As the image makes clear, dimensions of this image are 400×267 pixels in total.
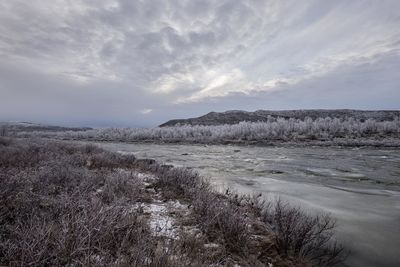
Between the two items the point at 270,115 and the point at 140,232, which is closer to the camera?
the point at 140,232

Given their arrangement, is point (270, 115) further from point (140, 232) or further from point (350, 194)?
point (140, 232)

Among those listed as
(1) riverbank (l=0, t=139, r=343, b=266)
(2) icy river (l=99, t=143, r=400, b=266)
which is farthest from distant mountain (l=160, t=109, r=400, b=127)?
(1) riverbank (l=0, t=139, r=343, b=266)

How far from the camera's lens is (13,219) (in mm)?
3551

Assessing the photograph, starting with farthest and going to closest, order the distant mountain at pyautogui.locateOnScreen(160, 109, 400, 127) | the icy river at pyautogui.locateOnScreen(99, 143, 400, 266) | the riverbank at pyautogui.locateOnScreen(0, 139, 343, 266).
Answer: the distant mountain at pyautogui.locateOnScreen(160, 109, 400, 127) < the icy river at pyautogui.locateOnScreen(99, 143, 400, 266) < the riverbank at pyautogui.locateOnScreen(0, 139, 343, 266)

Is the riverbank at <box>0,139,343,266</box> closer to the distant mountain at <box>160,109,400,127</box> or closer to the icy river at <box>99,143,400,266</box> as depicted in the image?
the icy river at <box>99,143,400,266</box>

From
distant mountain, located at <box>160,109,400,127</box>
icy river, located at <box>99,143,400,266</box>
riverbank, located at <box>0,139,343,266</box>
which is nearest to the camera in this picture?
riverbank, located at <box>0,139,343,266</box>

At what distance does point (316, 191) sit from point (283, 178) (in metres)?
2.28

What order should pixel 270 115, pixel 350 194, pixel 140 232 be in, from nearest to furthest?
pixel 140 232, pixel 350 194, pixel 270 115

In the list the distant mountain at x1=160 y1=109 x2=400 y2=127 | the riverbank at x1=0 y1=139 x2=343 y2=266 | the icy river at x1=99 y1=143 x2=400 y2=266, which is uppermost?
the distant mountain at x1=160 y1=109 x2=400 y2=127

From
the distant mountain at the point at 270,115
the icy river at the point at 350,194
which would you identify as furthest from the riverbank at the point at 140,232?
the distant mountain at the point at 270,115

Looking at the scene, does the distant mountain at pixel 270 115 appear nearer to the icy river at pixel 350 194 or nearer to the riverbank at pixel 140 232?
the icy river at pixel 350 194

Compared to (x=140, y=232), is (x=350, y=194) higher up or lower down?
lower down

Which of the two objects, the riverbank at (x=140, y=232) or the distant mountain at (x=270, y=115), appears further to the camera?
the distant mountain at (x=270, y=115)

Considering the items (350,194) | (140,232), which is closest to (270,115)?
(350,194)
